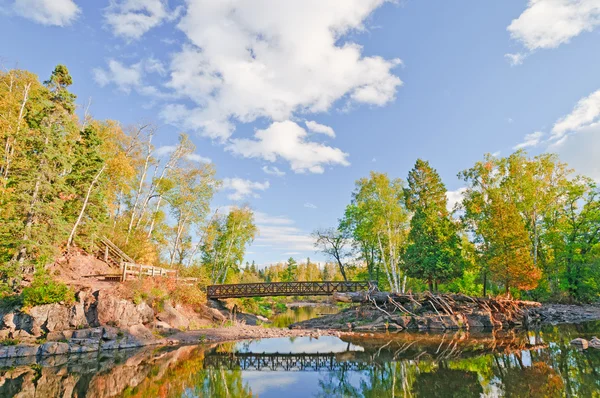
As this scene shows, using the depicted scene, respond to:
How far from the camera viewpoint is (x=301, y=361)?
12.2m

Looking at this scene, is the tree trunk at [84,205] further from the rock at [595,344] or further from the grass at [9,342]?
the rock at [595,344]

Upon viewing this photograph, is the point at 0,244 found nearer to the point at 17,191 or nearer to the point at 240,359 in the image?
the point at 17,191

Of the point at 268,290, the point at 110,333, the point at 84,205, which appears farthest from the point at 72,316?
the point at 268,290

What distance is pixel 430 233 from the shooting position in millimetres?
27453

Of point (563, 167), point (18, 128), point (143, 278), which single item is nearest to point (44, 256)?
point (143, 278)

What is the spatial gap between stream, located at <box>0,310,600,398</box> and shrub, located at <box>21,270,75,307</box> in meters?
3.17

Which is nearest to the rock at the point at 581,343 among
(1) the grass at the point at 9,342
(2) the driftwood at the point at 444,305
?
(2) the driftwood at the point at 444,305

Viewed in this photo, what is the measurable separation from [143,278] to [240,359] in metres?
10.2

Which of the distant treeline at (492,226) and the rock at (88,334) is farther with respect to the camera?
the distant treeline at (492,226)

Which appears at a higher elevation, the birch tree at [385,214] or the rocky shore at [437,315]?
the birch tree at [385,214]

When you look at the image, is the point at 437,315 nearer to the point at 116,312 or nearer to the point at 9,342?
the point at 116,312

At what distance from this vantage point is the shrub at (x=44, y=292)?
1420 cm

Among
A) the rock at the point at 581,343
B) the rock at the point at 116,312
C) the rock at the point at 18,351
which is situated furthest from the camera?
the rock at the point at 116,312

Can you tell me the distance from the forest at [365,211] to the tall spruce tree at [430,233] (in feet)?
0.32
